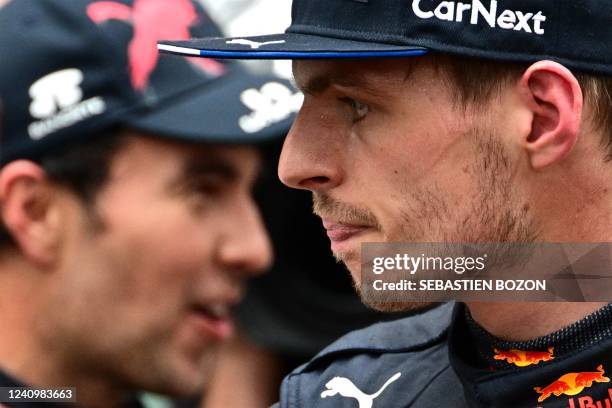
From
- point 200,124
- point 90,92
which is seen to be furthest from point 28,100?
point 200,124

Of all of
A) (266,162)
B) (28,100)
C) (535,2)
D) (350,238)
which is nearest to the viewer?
(535,2)

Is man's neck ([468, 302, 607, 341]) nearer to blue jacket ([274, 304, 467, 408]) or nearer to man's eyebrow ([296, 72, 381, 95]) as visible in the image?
blue jacket ([274, 304, 467, 408])

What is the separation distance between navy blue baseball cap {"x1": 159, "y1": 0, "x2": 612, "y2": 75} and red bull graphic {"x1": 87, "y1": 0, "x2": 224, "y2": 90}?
0.93m

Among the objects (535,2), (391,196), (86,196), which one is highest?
(535,2)

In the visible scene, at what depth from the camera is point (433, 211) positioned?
8.19 ft

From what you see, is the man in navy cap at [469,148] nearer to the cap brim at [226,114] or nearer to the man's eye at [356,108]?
the man's eye at [356,108]

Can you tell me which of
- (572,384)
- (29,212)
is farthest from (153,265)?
(572,384)

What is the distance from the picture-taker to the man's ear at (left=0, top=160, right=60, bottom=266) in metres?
3.28

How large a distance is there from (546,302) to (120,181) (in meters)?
1.25

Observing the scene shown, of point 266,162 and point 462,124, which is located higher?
point 462,124

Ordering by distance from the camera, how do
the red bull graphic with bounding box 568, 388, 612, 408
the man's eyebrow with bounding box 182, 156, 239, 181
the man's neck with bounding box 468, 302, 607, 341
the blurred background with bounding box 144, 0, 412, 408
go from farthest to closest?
the blurred background with bounding box 144, 0, 412, 408 → the man's eyebrow with bounding box 182, 156, 239, 181 → the man's neck with bounding box 468, 302, 607, 341 → the red bull graphic with bounding box 568, 388, 612, 408

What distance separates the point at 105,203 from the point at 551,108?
4.16 ft

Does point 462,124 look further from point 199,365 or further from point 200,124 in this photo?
point 199,365

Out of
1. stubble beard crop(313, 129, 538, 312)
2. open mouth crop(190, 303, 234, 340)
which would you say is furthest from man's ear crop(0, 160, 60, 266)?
stubble beard crop(313, 129, 538, 312)
